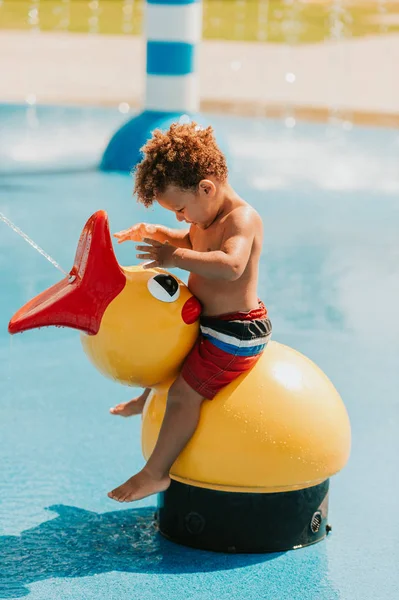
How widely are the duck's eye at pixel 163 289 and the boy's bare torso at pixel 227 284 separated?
86 mm

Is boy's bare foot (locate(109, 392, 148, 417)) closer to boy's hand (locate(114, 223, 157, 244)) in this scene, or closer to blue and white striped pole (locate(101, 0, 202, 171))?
boy's hand (locate(114, 223, 157, 244))

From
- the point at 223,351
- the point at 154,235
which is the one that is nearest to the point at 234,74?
the point at 154,235

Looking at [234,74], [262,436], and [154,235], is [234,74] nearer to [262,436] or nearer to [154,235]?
[154,235]

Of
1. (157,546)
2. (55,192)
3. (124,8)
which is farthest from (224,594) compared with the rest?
(124,8)

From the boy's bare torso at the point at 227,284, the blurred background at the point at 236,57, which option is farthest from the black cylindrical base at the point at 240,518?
the blurred background at the point at 236,57

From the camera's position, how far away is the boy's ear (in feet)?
9.71

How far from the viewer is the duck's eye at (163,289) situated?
299 centimetres

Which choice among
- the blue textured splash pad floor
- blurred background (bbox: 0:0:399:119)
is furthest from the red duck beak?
blurred background (bbox: 0:0:399:119)

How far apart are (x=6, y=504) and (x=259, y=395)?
3.10ft

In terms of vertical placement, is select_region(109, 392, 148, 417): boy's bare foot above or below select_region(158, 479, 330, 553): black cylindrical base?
above

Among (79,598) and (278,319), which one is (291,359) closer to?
(79,598)

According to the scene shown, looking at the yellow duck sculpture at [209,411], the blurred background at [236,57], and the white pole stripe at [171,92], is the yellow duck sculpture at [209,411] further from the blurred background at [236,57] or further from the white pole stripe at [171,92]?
the blurred background at [236,57]

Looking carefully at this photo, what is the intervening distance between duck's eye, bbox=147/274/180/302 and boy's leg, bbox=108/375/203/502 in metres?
0.24

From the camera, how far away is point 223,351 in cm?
298
